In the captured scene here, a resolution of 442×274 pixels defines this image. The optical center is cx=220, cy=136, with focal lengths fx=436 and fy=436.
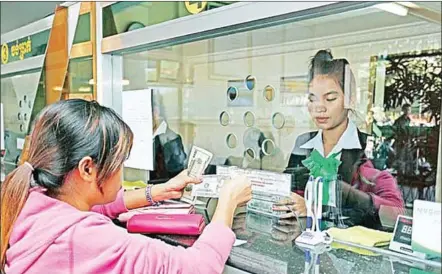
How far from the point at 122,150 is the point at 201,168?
39 centimetres

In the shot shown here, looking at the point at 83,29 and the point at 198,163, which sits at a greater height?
the point at 83,29

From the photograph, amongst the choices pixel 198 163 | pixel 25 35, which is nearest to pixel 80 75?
pixel 198 163

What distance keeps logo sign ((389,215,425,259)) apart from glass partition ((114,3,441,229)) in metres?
0.56

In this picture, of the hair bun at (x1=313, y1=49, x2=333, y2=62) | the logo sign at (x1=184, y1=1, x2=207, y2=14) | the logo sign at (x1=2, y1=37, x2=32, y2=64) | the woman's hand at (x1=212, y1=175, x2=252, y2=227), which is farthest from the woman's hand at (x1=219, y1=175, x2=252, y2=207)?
the logo sign at (x1=2, y1=37, x2=32, y2=64)

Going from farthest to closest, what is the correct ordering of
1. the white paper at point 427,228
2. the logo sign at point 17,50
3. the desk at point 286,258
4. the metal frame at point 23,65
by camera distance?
the logo sign at point 17,50
the metal frame at point 23,65
the desk at point 286,258
the white paper at point 427,228

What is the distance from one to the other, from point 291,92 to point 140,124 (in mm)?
1287

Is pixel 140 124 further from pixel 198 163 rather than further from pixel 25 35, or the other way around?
pixel 25 35

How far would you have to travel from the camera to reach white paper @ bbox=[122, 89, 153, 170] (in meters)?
1.43

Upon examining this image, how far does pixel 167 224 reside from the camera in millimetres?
982

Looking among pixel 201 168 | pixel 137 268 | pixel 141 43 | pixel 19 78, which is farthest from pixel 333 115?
pixel 19 78

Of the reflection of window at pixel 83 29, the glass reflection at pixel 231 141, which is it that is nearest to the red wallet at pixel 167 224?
the reflection of window at pixel 83 29

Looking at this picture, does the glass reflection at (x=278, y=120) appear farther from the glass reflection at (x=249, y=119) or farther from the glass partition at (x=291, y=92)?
the glass reflection at (x=249, y=119)

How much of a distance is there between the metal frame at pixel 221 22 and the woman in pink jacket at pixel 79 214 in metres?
0.36

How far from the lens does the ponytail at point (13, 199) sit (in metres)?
0.82
